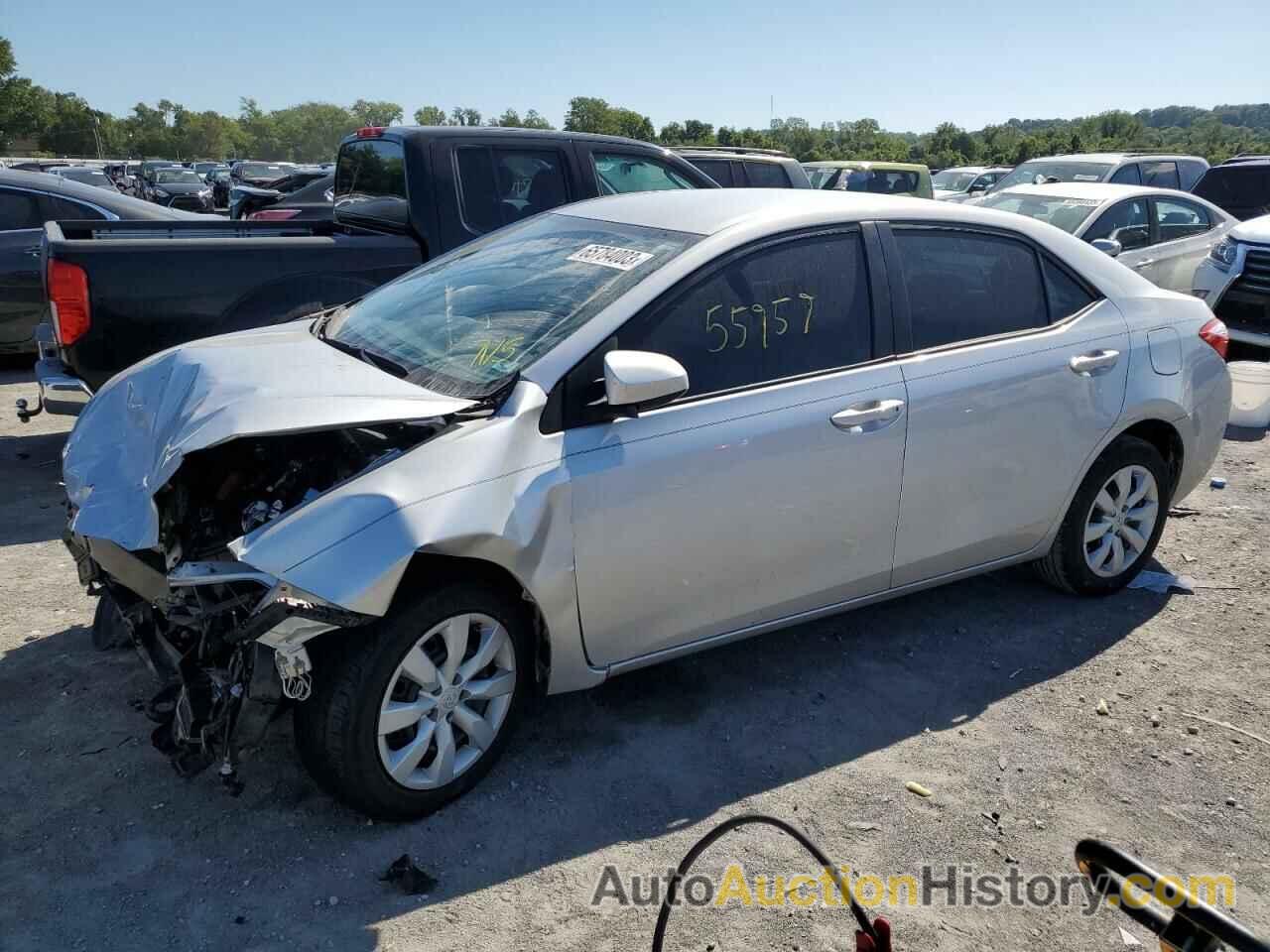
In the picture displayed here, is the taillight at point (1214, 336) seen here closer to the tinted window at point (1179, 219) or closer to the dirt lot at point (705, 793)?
the dirt lot at point (705, 793)

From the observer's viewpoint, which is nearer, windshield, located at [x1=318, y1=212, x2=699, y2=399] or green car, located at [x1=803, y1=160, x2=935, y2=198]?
windshield, located at [x1=318, y1=212, x2=699, y2=399]

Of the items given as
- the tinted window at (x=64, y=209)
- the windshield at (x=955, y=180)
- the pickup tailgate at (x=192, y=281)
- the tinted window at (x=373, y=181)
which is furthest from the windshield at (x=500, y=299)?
the windshield at (x=955, y=180)

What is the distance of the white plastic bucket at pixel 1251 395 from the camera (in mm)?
7746

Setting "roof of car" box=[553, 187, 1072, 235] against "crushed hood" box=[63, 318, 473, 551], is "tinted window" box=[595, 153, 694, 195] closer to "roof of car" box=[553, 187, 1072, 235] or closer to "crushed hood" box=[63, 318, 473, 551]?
"roof of car" box=[553, 187, 1072, 235]

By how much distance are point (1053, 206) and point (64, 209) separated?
29.5 feet

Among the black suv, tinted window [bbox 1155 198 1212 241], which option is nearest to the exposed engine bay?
tinted window [bbox 1155 198 1212 241]

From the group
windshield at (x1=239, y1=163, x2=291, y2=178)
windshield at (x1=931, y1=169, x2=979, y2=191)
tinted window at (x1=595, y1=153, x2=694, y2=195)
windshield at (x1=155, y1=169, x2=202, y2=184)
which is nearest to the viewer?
tinted window at (x1=595, y1=153, x2=694, y2=195)

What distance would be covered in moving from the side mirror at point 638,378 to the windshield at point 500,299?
301mm

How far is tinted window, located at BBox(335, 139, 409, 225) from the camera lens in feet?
20.2

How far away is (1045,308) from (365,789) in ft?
10.7

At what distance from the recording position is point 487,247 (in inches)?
167

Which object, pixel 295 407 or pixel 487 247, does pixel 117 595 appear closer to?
pixel 295 407

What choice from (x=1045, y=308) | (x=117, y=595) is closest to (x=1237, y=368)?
(x=1045, y=308)

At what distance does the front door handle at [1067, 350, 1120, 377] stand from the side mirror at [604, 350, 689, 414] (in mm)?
1955
